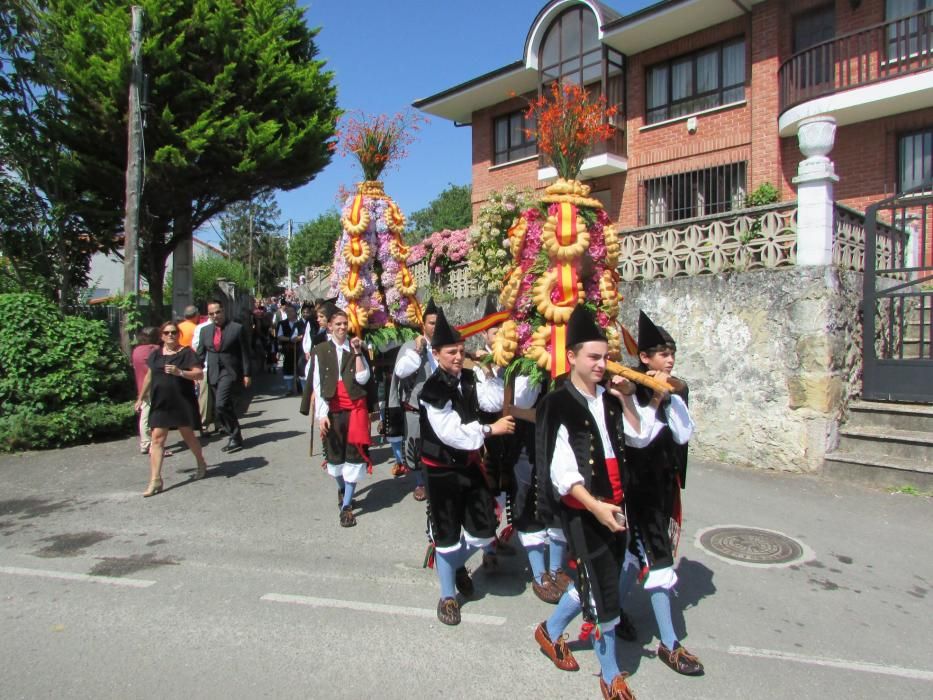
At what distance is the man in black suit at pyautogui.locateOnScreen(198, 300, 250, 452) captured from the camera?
8.66 metres

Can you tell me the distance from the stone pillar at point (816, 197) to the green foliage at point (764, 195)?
5986mm

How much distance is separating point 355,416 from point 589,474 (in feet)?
10.7

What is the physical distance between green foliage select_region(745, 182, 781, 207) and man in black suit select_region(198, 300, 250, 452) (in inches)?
407

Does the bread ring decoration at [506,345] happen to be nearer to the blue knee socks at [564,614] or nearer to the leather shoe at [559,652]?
the blue knee socks at [564,614]

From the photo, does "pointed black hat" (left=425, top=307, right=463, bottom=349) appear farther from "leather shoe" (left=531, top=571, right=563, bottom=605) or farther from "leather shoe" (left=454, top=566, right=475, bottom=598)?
"leather shoe" (left=531, top=571, right=563, bottom=605)

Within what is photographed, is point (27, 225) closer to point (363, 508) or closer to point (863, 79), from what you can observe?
point (363, 508)

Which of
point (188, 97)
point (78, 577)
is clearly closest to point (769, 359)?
point (78, 577)

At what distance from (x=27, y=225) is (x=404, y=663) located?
11.9 metres

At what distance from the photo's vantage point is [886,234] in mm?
8578

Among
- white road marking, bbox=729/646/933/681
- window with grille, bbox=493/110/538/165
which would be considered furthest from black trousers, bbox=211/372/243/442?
window with grille, bbox=493/110/538/165

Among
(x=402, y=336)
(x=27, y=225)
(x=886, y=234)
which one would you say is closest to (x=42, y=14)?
(x=27, y=225)

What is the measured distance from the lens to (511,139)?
19453mm

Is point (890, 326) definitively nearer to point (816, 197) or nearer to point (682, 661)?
point (816, 197)

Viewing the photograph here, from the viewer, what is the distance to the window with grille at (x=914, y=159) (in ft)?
39.4
